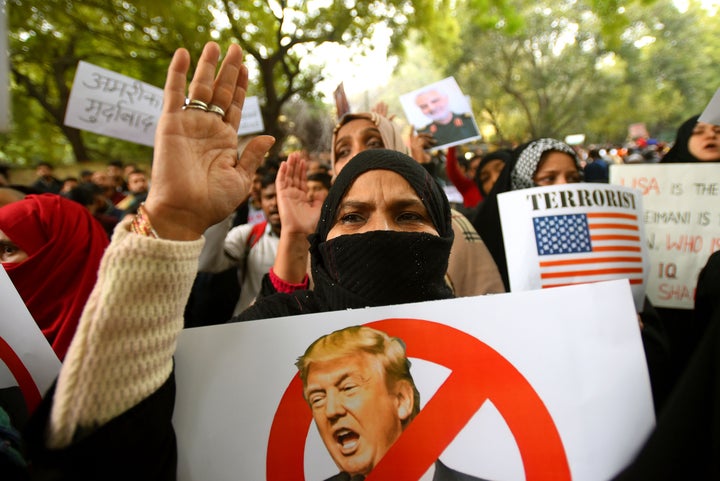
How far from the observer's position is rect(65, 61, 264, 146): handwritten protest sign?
3.96 metres

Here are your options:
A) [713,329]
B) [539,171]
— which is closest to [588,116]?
[539,171]

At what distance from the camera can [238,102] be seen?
1279mm

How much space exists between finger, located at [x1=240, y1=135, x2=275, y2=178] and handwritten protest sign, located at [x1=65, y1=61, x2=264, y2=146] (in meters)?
3.23

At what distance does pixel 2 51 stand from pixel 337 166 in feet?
6.02

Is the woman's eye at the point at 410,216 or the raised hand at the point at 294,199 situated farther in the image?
the raised hand at the point at 294,199

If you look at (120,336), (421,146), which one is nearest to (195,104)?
(120,336)

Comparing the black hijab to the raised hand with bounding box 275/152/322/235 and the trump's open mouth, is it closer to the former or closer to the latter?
the trump's open mouth

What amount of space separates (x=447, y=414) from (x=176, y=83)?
1024mm

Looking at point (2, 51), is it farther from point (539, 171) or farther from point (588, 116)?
point (588, 116)

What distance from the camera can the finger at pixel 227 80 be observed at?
1.21 meters

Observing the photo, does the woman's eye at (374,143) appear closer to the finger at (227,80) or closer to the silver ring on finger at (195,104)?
the finger at (227,80)

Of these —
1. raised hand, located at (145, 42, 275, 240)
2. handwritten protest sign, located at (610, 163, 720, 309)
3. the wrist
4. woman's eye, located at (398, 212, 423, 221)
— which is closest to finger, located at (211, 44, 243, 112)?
raised hand, located at (145, 42, 275, 240)

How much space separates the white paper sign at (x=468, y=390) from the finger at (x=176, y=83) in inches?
21.3

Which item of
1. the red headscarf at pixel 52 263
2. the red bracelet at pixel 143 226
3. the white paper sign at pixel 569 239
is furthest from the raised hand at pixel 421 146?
the red bracelet at pixel 143 226
